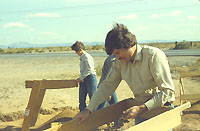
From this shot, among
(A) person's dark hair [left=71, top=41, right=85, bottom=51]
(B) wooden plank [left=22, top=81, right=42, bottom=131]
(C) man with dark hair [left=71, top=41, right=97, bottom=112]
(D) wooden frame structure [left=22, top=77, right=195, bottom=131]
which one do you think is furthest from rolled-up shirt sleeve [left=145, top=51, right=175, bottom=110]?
(A) person's dark hair [left=71, top=41, right=85, bottom=51]

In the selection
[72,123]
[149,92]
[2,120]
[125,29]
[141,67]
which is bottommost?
[2,120]

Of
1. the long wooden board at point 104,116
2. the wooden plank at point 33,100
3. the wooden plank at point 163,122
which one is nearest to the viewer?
the wooden plank at point 163,122

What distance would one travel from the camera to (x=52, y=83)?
4.80 m

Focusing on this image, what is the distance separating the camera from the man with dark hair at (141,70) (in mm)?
2434

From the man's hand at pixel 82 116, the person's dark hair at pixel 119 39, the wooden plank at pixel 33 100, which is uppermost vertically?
the person's dark hair at pixel 119 39

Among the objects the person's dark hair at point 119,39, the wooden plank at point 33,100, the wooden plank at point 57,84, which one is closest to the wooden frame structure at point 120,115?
the person's dark hair at point 119,39

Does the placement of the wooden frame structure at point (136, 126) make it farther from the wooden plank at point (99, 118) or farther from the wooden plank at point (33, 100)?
the wooden plank at point (33, 100)

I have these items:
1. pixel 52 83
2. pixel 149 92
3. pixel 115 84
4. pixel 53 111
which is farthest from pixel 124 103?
pixel 53 111

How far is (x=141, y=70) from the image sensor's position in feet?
8.46

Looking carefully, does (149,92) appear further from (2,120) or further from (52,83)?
(2,120)

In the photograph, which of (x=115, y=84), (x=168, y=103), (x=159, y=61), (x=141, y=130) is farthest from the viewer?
(x=115, y=84)

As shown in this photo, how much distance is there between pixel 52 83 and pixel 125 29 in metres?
2.55

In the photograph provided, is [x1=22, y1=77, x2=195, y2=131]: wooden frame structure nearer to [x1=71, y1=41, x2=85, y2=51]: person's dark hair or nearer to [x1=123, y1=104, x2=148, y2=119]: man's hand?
[x1=123, y1=104, x2=148, y2=119]: man's hand

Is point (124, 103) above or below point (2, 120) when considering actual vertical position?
above
